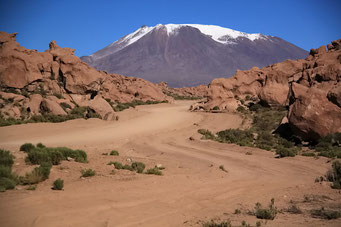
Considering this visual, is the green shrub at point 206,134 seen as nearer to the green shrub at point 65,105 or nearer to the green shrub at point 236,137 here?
the green shrub at point 236,137

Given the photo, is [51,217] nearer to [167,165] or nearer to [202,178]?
[202,178]

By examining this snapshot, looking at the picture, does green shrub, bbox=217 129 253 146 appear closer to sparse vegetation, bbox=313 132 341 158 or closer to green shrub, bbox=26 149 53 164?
sparse vegetation, bbox=313 132 341 158

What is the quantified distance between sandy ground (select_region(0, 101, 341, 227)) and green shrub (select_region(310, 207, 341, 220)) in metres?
0.16

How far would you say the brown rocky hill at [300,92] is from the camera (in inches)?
584

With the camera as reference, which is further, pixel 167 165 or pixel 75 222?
pixel 167 165

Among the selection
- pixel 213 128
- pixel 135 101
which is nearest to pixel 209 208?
pixel 213 128

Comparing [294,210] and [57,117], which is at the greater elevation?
[57,117]

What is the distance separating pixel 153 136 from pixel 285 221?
13613 mm

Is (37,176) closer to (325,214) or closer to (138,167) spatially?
(138,167)

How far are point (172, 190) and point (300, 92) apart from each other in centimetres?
1456

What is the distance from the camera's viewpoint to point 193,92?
78.6 m

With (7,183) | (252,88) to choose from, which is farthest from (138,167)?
(252,88)

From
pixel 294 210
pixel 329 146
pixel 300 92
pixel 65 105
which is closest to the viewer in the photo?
pixel 294 210

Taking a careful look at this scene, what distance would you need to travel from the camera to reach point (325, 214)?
18.0 ft
